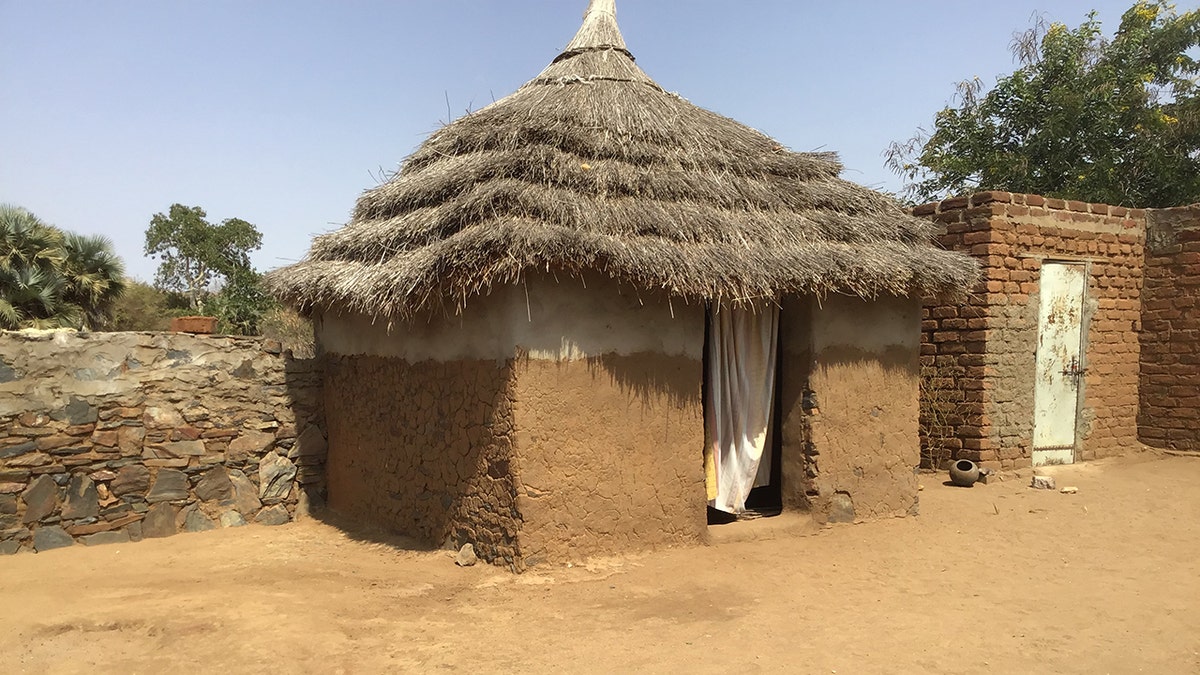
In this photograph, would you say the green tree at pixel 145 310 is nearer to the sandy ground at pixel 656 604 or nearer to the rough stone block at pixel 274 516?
the rough stone block at pixel 274 516

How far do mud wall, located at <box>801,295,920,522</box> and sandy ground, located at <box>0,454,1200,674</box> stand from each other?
277 millimetres

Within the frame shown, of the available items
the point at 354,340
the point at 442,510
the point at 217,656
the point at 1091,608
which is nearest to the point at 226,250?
the point at 354,340

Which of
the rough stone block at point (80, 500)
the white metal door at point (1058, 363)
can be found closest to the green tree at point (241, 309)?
the rough stone block at point (80, 500)

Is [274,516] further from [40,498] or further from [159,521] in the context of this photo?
[40,498]

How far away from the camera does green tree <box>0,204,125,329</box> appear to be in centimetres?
1081

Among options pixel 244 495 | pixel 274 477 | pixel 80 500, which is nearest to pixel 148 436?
pixel 80 500

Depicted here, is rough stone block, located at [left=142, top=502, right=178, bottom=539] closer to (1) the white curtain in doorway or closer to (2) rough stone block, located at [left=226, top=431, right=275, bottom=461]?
(2) rough stone block, located at [left=226, top=431, right=275, bottom=461]

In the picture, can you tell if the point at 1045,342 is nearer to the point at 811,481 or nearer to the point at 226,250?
the point at 811,481

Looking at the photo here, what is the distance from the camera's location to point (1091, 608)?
Answer: 184 inches

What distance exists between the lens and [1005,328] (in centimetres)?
843

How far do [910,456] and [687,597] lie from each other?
2973 mm

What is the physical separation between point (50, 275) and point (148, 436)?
6475 millimetres

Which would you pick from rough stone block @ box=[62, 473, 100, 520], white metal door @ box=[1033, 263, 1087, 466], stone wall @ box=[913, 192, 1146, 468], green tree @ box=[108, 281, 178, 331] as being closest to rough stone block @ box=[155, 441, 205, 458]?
rough stone block @ box=[62, 473, 100, 520]

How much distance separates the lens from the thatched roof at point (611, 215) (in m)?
5.15
